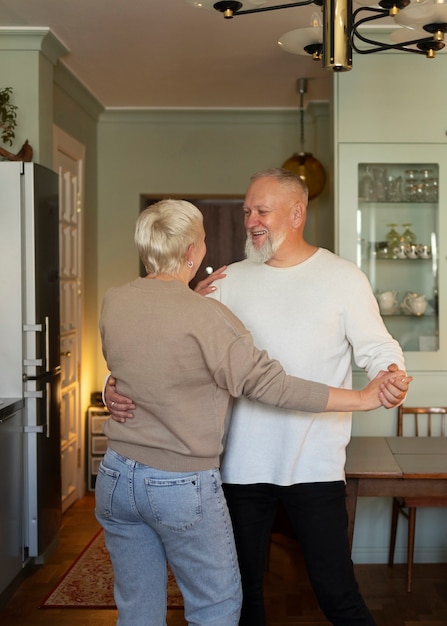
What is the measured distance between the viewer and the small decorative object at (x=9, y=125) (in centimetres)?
385

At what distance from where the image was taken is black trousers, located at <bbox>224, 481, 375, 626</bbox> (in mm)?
2223

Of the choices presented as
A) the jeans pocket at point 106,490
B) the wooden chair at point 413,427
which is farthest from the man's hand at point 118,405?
the wooden chair at point 413,427

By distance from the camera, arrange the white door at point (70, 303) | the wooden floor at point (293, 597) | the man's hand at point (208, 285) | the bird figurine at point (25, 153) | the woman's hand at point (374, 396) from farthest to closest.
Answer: the white door at point (70, 303) < the bird figurine at point (25, 153) < the wooden floor at point (293, 597) < the man's hand at point (208, 285) < the woman's hand at point (374, 396)

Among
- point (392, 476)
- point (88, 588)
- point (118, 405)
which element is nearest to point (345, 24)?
point (118, 405)

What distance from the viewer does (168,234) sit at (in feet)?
5.99

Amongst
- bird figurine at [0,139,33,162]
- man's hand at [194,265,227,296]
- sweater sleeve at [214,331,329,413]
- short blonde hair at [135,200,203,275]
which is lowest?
sweater sleeve at [214,331,329,413]

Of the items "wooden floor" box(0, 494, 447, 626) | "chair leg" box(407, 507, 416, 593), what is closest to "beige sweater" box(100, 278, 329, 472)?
"wooden floor" box(0, 494, 447, 626)

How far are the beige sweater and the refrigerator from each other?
1.80 m

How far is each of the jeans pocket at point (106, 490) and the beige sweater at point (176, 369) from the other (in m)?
0.06

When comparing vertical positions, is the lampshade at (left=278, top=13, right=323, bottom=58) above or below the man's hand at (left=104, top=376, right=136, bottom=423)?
above

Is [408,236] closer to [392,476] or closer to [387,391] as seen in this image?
[392,476]

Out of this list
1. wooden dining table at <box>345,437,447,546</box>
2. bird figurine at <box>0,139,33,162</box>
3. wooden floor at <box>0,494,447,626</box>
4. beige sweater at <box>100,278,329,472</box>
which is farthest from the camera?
bird figurine at <box>0,139,33,162</box>

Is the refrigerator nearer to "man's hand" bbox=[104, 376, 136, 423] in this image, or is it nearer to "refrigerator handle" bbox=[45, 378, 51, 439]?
"refrigerator handle" bbox=[45, 378, 51, 439]

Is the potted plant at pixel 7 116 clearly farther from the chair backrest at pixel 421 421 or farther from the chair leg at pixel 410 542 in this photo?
the chair leg at pixel 410 542
